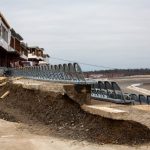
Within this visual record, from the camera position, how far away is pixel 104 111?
1280 cm

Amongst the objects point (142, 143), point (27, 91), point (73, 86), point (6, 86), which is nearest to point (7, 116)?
point (73, 86)

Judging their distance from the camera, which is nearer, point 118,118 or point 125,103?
point 118,118

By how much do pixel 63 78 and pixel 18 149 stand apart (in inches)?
335

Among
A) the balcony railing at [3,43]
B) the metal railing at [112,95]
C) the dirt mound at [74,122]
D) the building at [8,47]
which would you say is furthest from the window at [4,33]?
the metal railing at [112,95]

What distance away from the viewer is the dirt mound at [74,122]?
1166 cm

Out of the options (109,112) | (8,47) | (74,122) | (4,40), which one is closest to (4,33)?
(4,40)

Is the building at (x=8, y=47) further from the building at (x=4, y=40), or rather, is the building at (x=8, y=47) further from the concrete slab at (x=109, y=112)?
the concrete slab at (x=109, y=112)

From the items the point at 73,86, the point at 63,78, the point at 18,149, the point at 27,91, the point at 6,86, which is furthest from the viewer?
the point at 6,86

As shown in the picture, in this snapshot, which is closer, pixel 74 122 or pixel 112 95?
pixel 74 122

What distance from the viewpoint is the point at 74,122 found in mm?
13914

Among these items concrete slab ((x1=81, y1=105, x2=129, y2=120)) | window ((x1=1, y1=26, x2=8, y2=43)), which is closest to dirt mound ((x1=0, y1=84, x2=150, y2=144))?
concrete slab ((x1=81, y1=105, x2=129, y2=120))

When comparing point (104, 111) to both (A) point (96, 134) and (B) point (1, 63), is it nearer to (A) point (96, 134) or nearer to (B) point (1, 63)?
(A) point (96, 134)

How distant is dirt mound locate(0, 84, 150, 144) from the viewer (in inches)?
A: 459

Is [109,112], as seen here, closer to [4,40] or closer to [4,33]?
[4,40]
